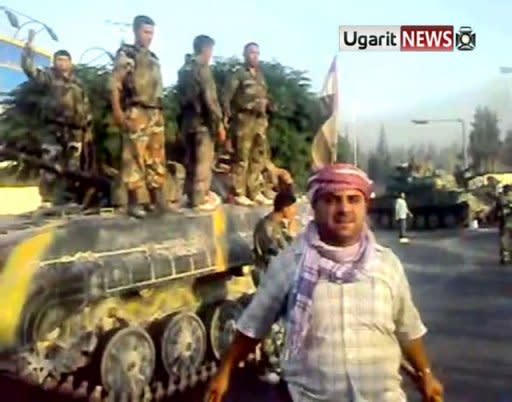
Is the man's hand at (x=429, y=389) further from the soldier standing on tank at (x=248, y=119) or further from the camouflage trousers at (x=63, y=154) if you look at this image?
the camouflage trousers at (x=63, y=154)

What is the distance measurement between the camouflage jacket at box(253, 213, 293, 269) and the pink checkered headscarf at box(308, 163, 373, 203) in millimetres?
1115

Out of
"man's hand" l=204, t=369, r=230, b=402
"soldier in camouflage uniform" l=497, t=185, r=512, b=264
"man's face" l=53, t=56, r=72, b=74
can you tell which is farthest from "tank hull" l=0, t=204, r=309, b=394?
"man's hand" l=204, t=369, r=230, b=402

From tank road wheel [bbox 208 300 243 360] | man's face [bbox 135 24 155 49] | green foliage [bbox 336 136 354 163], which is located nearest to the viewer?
man's face [bbox 135 24 155 49]

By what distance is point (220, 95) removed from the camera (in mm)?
3127

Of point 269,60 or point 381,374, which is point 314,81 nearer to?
point 269,60

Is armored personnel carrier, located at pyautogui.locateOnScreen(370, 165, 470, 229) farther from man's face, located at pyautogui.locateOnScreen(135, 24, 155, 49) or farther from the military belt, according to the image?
man's face, located at pyautogui.locateOnScreen(135, 24, 155, 49)

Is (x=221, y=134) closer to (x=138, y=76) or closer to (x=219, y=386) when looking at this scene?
(x=138, y=76)

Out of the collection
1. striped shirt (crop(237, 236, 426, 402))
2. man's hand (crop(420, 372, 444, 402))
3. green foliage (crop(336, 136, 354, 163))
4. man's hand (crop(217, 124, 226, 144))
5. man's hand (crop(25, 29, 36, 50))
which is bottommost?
man's hand (crop(420, 372, 444, 402))

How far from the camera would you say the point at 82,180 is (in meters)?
3.03

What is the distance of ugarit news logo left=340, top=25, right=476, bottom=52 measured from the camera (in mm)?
2887

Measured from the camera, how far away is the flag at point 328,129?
292 centimetres

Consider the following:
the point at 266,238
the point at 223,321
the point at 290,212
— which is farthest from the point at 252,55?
the point at 223,321

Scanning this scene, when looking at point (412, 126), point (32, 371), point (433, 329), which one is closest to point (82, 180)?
point (32, 371)

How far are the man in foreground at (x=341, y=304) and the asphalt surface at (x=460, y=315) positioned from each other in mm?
1079
